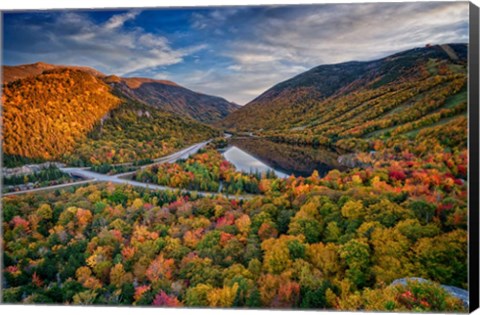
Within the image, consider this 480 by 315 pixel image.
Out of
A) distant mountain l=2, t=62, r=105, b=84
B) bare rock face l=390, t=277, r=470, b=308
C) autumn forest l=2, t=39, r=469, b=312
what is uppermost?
distant mountain l=2, t=62, r=105, b=84

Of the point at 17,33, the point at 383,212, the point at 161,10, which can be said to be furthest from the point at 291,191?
the point at 17,33

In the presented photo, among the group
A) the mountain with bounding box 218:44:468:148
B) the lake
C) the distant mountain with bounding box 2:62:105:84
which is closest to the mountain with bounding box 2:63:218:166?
the distant mountain with bounding box 2:62:105:84

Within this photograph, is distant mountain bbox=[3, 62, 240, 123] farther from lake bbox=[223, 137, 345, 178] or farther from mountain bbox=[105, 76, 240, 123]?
lake bbox=[223, 137, 345, 178]

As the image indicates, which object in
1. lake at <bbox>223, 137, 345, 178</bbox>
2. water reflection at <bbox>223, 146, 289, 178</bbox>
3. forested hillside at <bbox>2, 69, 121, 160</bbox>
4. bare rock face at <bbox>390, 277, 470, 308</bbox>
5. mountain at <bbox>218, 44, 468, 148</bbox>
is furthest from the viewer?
forested hillside at <bbox>2, 69, 121, 160</bbox>

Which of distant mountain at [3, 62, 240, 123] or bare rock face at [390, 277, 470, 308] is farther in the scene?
distant mountain at [3, 62, 240, 123]

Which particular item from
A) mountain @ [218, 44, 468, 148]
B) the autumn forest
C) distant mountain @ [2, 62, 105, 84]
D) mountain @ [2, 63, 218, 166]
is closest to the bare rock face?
the autumn forest

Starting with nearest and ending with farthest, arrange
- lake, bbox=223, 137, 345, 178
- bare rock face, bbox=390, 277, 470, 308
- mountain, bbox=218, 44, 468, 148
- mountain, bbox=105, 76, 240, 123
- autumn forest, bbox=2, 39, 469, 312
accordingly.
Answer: bare rock face, bbox=390, 277, 470, 308, autumn forest, bbox=2, 39, 469, 312, mountain, bbox=218, 44, 468, 148, lake, bbox=223, 137, 345, 178, mountain, bbox=105, 76, 240, 123

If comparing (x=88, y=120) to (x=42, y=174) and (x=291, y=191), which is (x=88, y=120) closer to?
(x=42, y=174)

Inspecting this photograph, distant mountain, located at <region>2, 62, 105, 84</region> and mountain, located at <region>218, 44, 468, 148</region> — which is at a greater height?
distant mountain, located at <region>2, 62, 105, 84</region>
